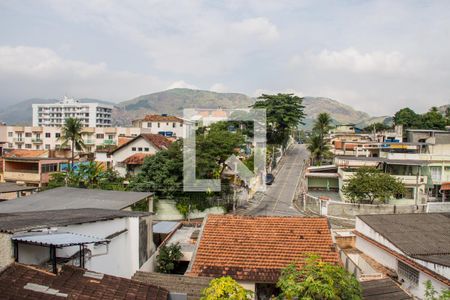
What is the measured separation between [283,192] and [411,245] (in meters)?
23.1

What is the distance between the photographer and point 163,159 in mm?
27359

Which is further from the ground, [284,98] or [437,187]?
[284,98]

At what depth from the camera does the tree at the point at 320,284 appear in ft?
21.0

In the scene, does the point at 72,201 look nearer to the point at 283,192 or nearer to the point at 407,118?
the point at 283,192

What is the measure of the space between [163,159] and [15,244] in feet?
66.7

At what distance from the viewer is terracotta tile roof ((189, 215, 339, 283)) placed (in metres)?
11.7

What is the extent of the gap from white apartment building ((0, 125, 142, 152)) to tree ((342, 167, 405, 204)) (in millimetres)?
36735

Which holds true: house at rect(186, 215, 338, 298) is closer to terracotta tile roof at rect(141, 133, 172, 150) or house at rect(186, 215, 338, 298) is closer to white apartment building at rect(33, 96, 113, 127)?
terracotta tile roof at rect(141, 133, 172, 150)

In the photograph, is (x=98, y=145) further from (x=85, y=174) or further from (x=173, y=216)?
(x=173, y=216)

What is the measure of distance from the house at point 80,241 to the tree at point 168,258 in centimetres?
45

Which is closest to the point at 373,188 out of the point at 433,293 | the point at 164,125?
the point at 433,293

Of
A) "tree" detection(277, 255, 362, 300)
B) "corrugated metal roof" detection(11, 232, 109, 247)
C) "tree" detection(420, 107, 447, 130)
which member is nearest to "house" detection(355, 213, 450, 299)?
"tree" detection(277, 255, 362, 300)

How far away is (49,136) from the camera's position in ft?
194

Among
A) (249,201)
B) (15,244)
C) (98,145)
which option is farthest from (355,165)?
(98,145)
